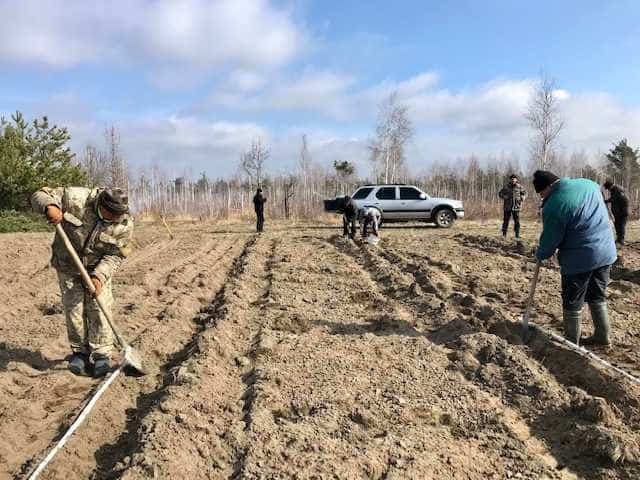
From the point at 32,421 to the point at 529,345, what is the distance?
4255mm

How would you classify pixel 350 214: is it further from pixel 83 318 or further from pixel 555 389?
pixel 555 389

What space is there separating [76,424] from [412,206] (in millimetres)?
16690

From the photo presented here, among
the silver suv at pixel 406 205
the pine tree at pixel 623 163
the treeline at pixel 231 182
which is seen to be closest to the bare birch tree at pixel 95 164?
the treeline at pixel 231 182

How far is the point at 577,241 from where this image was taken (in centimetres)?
473

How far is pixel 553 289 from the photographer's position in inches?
291

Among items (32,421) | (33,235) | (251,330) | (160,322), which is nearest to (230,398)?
(32,421)

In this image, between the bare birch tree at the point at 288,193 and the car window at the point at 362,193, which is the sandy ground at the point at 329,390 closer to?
the car window at the point at 362,193

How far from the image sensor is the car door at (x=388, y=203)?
1903cm

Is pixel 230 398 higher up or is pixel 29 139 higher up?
pixel 29 139

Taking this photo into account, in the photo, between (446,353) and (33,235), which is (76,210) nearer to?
(446,353)

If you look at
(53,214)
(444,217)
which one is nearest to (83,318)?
(53,214)

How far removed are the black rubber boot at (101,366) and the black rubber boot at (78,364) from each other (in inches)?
3.6

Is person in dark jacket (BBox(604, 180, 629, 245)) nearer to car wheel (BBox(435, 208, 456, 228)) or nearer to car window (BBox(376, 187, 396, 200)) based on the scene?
car wheel (BBox(435, 208, 456, 228))

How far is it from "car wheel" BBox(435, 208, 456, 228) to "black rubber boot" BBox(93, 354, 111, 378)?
16070mm
